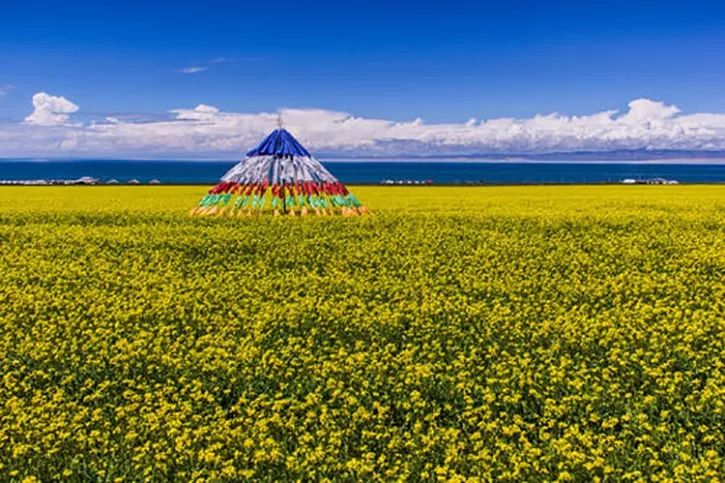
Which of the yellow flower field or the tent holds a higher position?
the tent

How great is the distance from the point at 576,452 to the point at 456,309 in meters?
8.33

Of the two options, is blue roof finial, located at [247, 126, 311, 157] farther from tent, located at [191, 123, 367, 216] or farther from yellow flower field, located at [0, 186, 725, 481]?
yellow flower field, located at [0, 186, 725, 481]

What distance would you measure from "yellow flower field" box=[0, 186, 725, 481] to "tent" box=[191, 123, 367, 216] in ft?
49.7

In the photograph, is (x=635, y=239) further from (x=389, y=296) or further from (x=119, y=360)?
(x=119, y=360)

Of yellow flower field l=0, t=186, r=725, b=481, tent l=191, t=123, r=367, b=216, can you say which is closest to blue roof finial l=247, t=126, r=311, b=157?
tent l=191, t=123, r=367, b=216

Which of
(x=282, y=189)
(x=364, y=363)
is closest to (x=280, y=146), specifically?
(x=282, y=189)

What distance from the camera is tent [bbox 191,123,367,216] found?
43375mm

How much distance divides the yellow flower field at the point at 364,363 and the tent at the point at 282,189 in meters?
15.2

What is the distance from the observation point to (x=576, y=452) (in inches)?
370

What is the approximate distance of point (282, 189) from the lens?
1747 inches

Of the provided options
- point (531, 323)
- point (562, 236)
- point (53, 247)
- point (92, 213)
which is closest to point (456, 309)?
point (531, 323)

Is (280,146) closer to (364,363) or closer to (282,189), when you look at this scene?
(282,189)

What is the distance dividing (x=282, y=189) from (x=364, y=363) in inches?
1251

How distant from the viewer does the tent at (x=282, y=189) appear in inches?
1708
